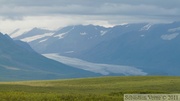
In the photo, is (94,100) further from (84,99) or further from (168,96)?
(168,96)

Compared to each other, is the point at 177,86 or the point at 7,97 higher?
the point at 177,86

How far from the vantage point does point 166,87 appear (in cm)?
8962

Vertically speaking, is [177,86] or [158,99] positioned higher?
[177,86]

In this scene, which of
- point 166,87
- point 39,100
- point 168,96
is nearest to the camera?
point 168,96

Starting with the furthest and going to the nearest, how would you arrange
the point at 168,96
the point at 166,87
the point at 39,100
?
the point at 166,87 < the point at 39,100 < the point at 168,96

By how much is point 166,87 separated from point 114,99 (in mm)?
35968

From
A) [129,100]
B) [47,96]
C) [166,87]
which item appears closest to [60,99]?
[47,96]

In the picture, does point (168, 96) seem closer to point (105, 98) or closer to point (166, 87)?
point (105, 98)

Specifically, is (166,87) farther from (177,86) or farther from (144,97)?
(144,97)

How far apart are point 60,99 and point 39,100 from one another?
2.44 metres

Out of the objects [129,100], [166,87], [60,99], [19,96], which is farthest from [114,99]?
[166,87]

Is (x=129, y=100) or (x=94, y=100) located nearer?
(x=129, y=100)

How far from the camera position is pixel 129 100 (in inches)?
1491

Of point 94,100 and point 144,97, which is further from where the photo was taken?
point 94,100
